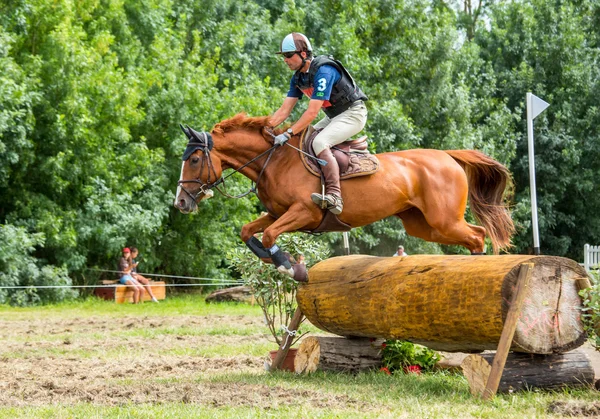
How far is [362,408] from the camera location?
5.64m

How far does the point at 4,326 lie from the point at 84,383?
641 cm

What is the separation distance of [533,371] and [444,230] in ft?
6.02

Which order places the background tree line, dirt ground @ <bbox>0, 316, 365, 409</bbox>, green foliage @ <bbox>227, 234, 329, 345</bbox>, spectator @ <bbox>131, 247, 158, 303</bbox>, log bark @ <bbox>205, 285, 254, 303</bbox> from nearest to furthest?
dirt ground @ <bbox>0, 316, 365, 409</bbox> < green foliage @ <bbox>227, 234, 329, 345</bbox> < log bark @ <bbox>205, 285, 254, 303</bbox> < the background tree line < spectator @ <bbox>131, 247, 158, 303</bbox>

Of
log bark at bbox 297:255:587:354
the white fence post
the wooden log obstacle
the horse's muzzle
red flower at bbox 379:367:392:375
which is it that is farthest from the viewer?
the white fence post

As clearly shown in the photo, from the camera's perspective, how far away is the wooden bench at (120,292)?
1827 cm

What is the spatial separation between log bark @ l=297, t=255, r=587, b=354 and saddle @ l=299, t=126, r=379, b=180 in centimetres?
84

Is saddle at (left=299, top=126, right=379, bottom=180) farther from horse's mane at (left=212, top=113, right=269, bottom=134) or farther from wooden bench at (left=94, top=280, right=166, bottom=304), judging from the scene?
wooden bench at (left=94, top=280, right=166, bottom=304)

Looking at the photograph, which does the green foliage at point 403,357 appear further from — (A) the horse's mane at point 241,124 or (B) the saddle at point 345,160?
(A) the horse's mane at point 241,124

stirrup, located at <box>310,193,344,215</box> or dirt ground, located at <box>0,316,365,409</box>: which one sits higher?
stirrup, located at <box>310,193,344,215</box>

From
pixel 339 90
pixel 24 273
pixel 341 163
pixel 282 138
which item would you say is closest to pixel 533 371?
pixel 341 163

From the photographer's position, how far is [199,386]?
6574 millimetres

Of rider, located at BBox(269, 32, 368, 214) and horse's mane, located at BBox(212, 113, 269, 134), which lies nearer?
rider, located at BBox(269, 32, 368, 214)

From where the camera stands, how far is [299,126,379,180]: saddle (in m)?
7.18

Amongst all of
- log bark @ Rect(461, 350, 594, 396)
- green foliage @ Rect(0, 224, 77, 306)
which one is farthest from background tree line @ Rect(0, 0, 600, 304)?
log bark @ Rect(461, 350, 594, 396)
